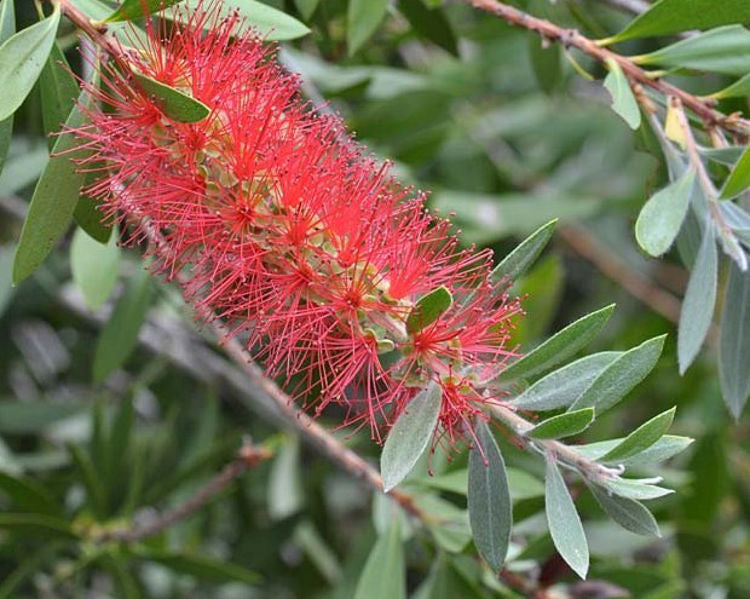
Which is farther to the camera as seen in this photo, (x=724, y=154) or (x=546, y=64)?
(x=546, y=64)

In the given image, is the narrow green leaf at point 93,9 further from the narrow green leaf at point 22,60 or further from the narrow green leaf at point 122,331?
the narrow green leaf at point 122,331

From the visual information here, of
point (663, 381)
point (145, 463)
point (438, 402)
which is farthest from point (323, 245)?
point (663, 381)

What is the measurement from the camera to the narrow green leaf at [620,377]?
1.18 m

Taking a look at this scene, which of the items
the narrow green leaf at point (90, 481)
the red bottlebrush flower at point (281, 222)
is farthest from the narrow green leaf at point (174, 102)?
the narrow green leaf at point (90, 481)

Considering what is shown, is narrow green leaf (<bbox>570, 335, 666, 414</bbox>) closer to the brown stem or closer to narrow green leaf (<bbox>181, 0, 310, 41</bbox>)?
the brown stem

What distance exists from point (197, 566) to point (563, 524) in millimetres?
906

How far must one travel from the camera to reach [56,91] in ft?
4.22

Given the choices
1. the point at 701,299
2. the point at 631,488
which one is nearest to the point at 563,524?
the point at 631,488

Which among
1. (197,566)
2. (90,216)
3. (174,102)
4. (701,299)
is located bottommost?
(197,566)

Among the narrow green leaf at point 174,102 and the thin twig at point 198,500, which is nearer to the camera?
the narrow green leaf at point 174,102

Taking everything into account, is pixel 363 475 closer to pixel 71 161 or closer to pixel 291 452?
pixel 71 161

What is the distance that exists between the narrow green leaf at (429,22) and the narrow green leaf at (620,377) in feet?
2.66

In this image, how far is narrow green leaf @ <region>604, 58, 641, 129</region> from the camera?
133cm

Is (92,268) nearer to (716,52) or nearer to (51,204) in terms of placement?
(51,204)
